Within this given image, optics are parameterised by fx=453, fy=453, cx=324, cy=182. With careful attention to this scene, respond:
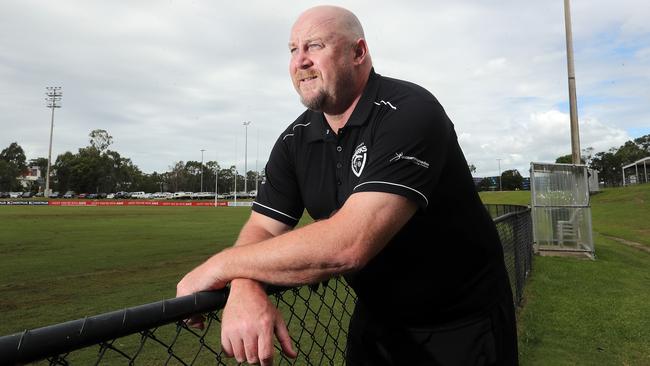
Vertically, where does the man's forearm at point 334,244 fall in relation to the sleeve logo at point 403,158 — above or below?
below

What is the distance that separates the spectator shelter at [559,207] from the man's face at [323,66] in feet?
32.7

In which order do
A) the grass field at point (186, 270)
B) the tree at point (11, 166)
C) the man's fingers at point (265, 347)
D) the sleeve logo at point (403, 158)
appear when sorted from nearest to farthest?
the man's fingers at point (265, 347)
the sleeve logo at point (403, 158)
the grass field at point (186, 270)
the tree at point (11, 166)

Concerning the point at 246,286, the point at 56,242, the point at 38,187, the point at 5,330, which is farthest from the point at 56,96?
the point at 246,286

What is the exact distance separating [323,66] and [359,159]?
41 cm

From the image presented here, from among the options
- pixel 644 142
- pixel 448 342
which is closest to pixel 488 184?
pixel 644 142

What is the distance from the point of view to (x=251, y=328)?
132 cm

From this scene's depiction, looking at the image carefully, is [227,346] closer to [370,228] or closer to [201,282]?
[201,282]

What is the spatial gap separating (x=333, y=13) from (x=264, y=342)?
123cm

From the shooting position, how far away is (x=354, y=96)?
69.1 inches

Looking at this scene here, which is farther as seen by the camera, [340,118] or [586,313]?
[586,313]

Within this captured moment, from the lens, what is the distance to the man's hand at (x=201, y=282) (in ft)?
4.96

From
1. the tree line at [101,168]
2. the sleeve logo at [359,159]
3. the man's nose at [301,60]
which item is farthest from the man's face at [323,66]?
the tree line at [101,168]

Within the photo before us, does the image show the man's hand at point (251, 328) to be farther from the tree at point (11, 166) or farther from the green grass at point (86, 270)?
the tree at point (11, 166)

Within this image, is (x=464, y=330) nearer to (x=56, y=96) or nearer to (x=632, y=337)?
(x=632, y=337)
